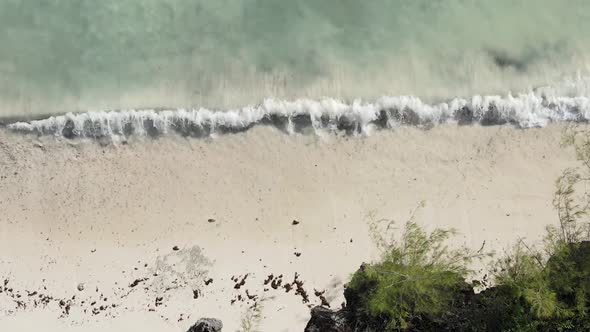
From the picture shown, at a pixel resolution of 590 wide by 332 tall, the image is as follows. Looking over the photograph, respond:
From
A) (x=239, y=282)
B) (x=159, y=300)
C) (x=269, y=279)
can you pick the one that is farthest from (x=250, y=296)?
(x=159, y=300)

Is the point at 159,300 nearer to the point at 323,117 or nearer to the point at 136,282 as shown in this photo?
the point at 136,282

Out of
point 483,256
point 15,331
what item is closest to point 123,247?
point 15,331

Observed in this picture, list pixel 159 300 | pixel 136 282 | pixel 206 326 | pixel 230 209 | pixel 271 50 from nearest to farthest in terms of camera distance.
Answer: pixel 206 326 → pixel 159 300 → pixel 136 282 → pixel 230 209 → pixel 271 50

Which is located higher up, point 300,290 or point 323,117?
point 323,117

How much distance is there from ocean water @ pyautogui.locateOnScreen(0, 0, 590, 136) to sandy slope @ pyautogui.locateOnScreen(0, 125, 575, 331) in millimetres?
665

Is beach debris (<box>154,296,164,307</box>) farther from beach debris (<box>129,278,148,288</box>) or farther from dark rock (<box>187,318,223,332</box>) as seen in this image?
dark rock (<box>187,318,223,332</box>)

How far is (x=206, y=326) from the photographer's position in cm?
1486

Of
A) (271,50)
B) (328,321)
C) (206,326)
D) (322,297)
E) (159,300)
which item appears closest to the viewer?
(328,321)

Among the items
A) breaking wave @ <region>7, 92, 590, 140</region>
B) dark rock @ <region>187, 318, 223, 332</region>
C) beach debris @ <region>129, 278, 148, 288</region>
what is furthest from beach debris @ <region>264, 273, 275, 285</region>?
breaking wave @ <region>7, 92, 590, 140</region>

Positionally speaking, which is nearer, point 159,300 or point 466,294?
point 466,294

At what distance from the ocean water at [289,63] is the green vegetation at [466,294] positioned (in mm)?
4079

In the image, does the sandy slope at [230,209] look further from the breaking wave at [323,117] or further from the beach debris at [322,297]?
the breaking wave at [323,117]

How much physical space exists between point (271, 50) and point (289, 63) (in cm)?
66

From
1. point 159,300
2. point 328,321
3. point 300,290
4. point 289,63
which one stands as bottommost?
point 159,300
